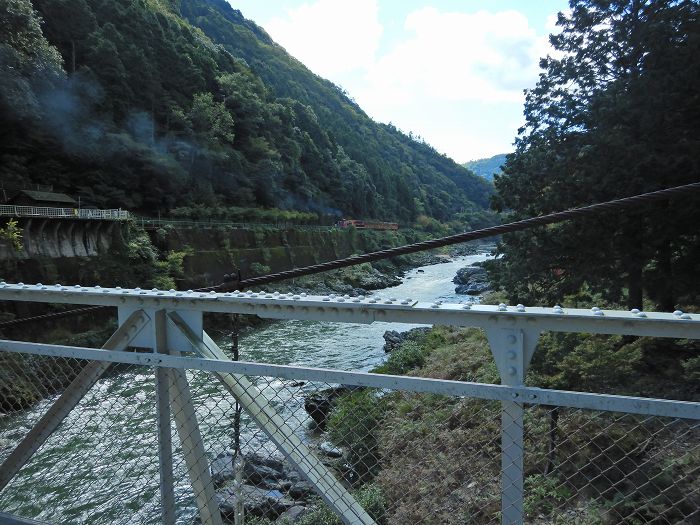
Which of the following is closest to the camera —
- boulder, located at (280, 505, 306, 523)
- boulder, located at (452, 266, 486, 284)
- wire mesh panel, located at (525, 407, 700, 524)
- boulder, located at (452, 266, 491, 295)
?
wire mesh panel, located at (525, 407, 700, 524)

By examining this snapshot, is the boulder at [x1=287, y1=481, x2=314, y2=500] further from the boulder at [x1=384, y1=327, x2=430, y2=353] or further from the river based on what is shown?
the boulder at [x1=384, y1=327, x2=430, y2=353]

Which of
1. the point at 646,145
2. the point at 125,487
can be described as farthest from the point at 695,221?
the point at 125,487

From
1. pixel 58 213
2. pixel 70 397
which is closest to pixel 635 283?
pixel 70 397

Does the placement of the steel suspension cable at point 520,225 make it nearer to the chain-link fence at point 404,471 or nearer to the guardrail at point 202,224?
the chain-link fence at point 404,471

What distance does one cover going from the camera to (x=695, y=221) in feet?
28.4

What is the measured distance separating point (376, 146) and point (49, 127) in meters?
91.7

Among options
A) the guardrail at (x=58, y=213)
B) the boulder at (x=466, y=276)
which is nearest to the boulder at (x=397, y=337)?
the guardrail at (x=58, y=213)

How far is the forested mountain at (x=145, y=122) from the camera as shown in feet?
79.7

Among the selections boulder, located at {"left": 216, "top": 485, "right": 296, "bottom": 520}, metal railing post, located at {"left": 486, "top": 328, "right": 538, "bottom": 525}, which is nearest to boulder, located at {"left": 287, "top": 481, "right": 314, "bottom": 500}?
boulder, located at {"left": 216, "top": 485, "right": 296, "bottom": 520}

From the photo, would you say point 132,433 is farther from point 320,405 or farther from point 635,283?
point 635,283

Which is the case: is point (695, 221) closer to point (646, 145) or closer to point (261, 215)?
point (646, 145)

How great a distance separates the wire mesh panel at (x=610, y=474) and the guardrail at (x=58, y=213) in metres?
18.3

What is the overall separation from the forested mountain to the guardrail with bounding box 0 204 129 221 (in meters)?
6.07

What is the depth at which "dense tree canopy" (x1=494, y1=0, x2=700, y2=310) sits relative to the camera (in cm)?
859
